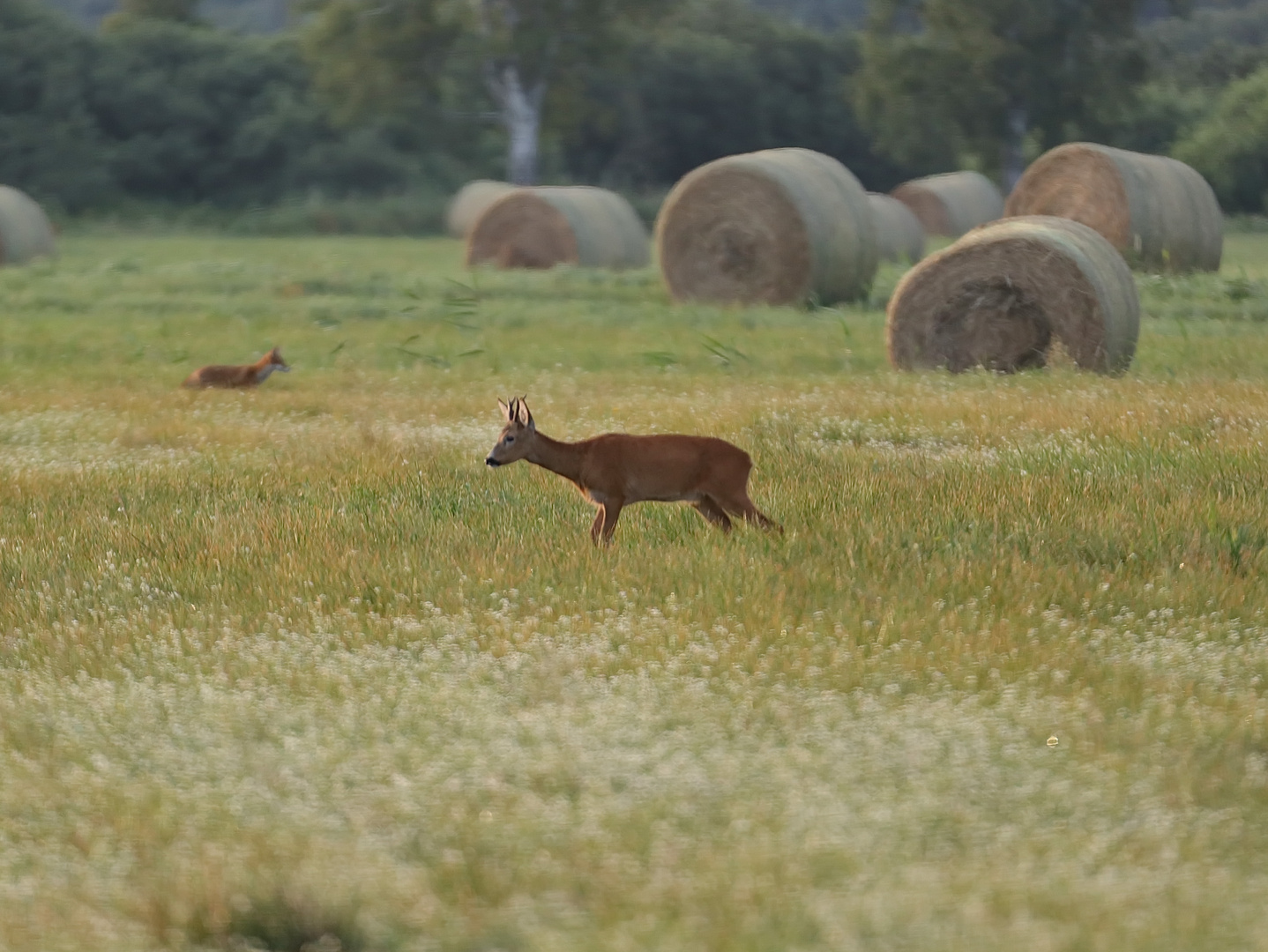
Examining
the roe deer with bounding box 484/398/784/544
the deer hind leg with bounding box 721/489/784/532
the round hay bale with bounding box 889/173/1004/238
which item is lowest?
the round hay bale with bounding box 889/173/1004/238

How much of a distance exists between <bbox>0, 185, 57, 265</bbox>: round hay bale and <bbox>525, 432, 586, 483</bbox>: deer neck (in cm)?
2443

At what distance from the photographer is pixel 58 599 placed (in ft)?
24.1

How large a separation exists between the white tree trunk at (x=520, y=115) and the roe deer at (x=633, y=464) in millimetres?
45976

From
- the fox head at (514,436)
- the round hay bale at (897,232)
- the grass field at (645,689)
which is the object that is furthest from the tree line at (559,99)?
the fox head at (514,436)

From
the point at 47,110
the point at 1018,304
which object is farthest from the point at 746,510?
the point at 47,110

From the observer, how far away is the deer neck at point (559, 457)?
7.56m

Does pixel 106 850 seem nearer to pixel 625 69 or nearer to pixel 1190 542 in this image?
pixel 1190 542

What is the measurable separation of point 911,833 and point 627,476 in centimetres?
305

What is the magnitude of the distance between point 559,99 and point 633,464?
47.8 meters

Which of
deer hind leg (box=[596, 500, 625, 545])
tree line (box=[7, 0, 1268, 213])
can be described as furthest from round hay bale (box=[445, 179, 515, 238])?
deer hind leg (box=[596, 500, 625, 545])

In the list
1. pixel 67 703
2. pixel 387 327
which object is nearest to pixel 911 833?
pixel 67 703

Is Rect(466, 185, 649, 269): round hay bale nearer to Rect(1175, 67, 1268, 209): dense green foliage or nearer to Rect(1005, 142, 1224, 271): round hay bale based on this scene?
Rect(1005, 142, 1224, 271): round hay bale

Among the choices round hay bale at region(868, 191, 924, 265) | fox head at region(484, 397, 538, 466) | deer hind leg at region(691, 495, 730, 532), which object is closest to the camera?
fox head at region(484, 397, 538, 466)

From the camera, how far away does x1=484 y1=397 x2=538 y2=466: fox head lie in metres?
7.36
